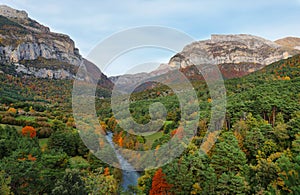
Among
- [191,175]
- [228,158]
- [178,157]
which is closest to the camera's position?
[228,158]

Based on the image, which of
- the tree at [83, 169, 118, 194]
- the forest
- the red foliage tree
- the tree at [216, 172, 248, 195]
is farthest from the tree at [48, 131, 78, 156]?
the tree at [216, 172, 248, 195]

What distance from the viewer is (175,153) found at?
2828cm

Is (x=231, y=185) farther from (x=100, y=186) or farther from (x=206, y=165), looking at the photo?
(x=100, y=186)

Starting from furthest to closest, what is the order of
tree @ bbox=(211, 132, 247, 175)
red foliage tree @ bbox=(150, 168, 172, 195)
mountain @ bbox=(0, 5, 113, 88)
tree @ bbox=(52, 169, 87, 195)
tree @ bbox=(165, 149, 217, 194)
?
mountain @ bbox=(0, 5, 113, 88)
red foliage tree @ bbox=(150, 168, 172, 195)
tree @ bbox=(211, 132, 247, 175)
tree @ bbox=(165, 149, 217, 194)
tree @ bbox=(52, 169, 87, 195)

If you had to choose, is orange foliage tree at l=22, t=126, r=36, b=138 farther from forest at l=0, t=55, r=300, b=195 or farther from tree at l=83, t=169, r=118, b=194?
tree at l=83, t=169, r=118, b=194

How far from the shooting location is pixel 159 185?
2542cm

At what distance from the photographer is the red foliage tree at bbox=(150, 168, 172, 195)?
2494 cm

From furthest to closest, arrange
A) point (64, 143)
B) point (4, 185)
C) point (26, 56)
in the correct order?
point (26, 56) → point (64, 143) → point (4, 185)

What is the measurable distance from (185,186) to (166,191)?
7.15 ft

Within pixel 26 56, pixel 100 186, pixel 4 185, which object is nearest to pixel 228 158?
pixel 100 186

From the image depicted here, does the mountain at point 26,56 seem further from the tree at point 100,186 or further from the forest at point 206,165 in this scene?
the tree at point 100,186

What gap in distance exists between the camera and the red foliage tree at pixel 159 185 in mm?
24938

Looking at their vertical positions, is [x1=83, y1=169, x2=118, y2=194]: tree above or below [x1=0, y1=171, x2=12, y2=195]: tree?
below

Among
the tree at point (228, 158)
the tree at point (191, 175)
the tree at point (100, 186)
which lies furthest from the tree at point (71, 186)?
the tree at point (228, 158)
